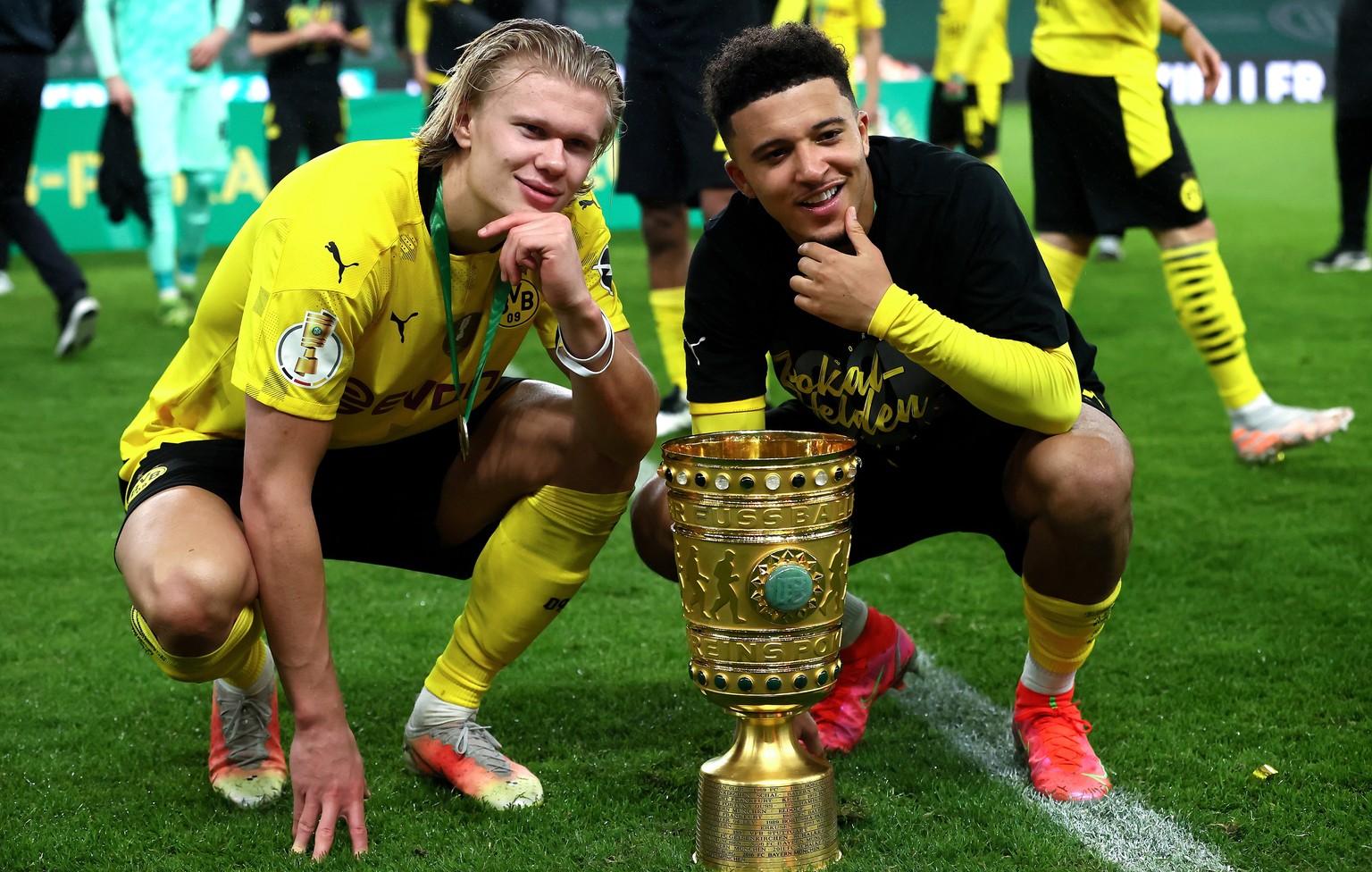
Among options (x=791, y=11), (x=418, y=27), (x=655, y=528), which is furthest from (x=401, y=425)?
(x=418, y=27)

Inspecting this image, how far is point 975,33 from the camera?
730 centimetres

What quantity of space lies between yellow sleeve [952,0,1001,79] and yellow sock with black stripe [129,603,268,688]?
227 inches

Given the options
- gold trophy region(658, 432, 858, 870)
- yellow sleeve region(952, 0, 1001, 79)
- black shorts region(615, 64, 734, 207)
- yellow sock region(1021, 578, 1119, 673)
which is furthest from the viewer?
yellow sleeve region(952, 0, 1001, 79)

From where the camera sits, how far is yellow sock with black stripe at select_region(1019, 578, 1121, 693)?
7.97 feet

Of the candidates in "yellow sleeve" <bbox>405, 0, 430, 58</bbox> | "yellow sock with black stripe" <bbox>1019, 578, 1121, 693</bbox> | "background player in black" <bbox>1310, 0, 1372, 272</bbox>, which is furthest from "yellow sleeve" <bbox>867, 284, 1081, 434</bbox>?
"yellow sleeve" <bbox>405, 0, 430, 58</bbox>

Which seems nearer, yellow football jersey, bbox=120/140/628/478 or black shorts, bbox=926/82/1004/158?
yellow football jersey, bbox=120/140/628/478

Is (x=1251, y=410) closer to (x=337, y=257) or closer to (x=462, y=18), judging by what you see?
(x=337, y=257)


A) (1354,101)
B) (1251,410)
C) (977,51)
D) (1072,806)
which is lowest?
(1251,410)

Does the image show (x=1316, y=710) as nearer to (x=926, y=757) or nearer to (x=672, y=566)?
(x=926, y=757)

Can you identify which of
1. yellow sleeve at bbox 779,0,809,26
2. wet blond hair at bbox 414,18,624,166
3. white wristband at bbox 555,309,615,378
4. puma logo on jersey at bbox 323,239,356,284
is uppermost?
wet blond hair at bbox 414,18,624,166

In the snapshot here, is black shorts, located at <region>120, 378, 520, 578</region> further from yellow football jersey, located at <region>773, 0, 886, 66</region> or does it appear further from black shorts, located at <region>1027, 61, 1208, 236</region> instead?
yellow football jersey, located at <region>773, 0, 886, 66</region>

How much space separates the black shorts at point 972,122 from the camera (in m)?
8.30

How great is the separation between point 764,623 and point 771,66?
882mm

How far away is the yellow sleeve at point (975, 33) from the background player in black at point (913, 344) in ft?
16.5
